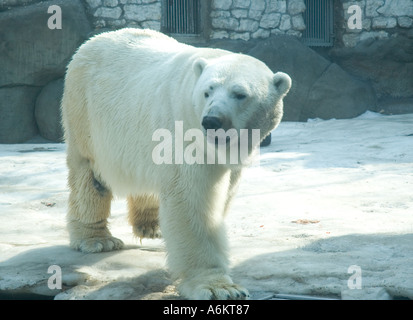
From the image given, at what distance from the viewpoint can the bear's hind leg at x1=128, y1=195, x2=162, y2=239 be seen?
4223 millimetres

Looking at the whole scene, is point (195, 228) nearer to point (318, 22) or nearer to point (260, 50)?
point (260, 50)

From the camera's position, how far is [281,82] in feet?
10.3

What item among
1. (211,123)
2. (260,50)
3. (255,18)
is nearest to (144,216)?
(211,123)

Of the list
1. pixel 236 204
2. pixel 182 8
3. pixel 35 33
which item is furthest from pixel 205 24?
pixel 236 204

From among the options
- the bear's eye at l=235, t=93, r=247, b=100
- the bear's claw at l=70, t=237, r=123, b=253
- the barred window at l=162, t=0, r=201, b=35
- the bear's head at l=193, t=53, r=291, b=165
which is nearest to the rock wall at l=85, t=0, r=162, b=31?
the barred window at l=162, t=0, r=201, b=35

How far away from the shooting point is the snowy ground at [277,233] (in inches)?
127

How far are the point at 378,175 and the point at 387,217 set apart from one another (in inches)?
66.0

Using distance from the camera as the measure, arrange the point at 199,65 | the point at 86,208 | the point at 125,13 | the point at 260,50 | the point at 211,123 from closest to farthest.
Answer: the point at 211,123 < the point at 199,65 < the point at 86,208 < the point at 125,13 < the point at 260,50

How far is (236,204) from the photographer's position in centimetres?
513

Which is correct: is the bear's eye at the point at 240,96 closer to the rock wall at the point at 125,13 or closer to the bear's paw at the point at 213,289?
the bear's paw at the point at 213,289

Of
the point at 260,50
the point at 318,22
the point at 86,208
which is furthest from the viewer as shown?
the point at 318,22

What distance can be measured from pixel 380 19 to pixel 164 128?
908 centimetres

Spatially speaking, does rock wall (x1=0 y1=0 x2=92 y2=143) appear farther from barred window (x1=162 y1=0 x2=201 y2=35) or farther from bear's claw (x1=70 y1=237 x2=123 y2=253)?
bear's claw (x1=70 y1=237 x2=123 y2=253)

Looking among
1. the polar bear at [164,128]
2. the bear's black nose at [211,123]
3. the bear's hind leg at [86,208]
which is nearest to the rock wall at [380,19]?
the polar bear at [164,128]
